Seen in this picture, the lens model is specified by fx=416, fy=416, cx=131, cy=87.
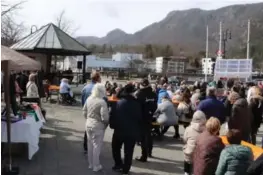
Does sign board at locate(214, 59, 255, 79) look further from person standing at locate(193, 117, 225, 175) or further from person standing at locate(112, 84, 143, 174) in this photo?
person standing at locate(193, 117, 225, 175)

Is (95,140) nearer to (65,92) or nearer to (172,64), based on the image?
(65,92)

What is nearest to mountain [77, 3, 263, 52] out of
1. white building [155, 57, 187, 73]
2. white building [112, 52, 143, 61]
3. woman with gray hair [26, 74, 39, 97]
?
white building [155, 57, 187, 73]

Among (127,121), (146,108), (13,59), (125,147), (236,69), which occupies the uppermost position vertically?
(13,59)

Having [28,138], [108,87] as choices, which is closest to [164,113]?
[28,138]

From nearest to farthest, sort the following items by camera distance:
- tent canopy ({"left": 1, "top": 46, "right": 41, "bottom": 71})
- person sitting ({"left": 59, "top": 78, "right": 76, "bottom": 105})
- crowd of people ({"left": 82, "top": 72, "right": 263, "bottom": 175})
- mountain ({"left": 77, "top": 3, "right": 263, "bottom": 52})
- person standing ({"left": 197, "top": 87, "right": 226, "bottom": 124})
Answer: crowd of people ({"left": 82, "top": 72, "right": 263, "bottom": 175}) < tent canopy ({"left": 1, "top": 46, "right": 41, "bottom": 71}) < person standing ({"left": 197, "top": 87, "right": 226, "bottom": 124}) < person sitting ({"left": 59, "top": 78, "right": 76, "bottom": 105}) < mountain ({"left": 77, "top": 3, "right": 263, "bottom": 52})

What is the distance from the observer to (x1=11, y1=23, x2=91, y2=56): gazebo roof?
22.9 meters

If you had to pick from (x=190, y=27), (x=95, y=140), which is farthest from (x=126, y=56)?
(x=95, y=140)

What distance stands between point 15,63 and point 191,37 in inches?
5512

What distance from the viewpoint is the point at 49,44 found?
75.9 ft

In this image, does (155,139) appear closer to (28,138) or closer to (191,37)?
(28,138)

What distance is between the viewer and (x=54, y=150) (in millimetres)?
9891

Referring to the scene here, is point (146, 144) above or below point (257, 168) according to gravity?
below

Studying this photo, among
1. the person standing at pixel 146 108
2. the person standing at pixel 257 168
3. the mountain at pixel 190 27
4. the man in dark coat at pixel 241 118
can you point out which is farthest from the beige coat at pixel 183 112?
the mountain at pixel 190 27

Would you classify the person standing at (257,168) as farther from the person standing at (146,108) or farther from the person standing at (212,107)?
the person standing at (212,107)
